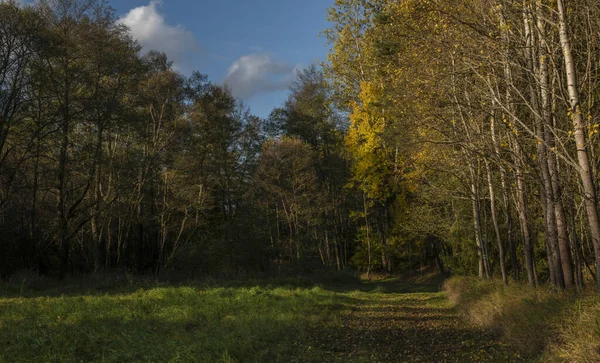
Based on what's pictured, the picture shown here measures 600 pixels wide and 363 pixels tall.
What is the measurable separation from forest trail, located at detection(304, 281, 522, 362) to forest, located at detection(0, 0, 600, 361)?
0.39 meters

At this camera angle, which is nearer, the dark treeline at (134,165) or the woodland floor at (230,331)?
the woodland floor at (230,331)

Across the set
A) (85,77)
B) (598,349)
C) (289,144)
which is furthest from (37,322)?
(289,144)

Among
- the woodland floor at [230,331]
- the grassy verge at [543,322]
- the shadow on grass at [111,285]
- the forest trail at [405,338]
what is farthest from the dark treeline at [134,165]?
the grassy verge at [543,322]

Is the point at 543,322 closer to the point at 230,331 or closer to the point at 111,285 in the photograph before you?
the point at 230,331

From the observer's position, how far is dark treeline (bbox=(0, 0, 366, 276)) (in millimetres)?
18406

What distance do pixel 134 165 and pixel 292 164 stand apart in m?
11.1

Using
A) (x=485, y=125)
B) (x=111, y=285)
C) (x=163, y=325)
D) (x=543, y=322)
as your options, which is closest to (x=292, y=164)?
(x=111, y=285)

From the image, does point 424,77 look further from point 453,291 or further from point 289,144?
point 289,144

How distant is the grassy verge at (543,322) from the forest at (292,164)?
11.6 inches

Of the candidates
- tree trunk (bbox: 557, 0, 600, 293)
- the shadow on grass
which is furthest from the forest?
the shadow on grass

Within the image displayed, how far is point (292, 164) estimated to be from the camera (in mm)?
30688

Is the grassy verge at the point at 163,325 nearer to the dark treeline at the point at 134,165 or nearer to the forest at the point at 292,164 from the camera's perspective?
the forest at the point at 292,164

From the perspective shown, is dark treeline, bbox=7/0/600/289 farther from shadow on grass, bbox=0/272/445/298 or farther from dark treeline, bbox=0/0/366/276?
shadow on grass, bbox=0/272/445/298

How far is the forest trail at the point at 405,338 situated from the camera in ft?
22.3
